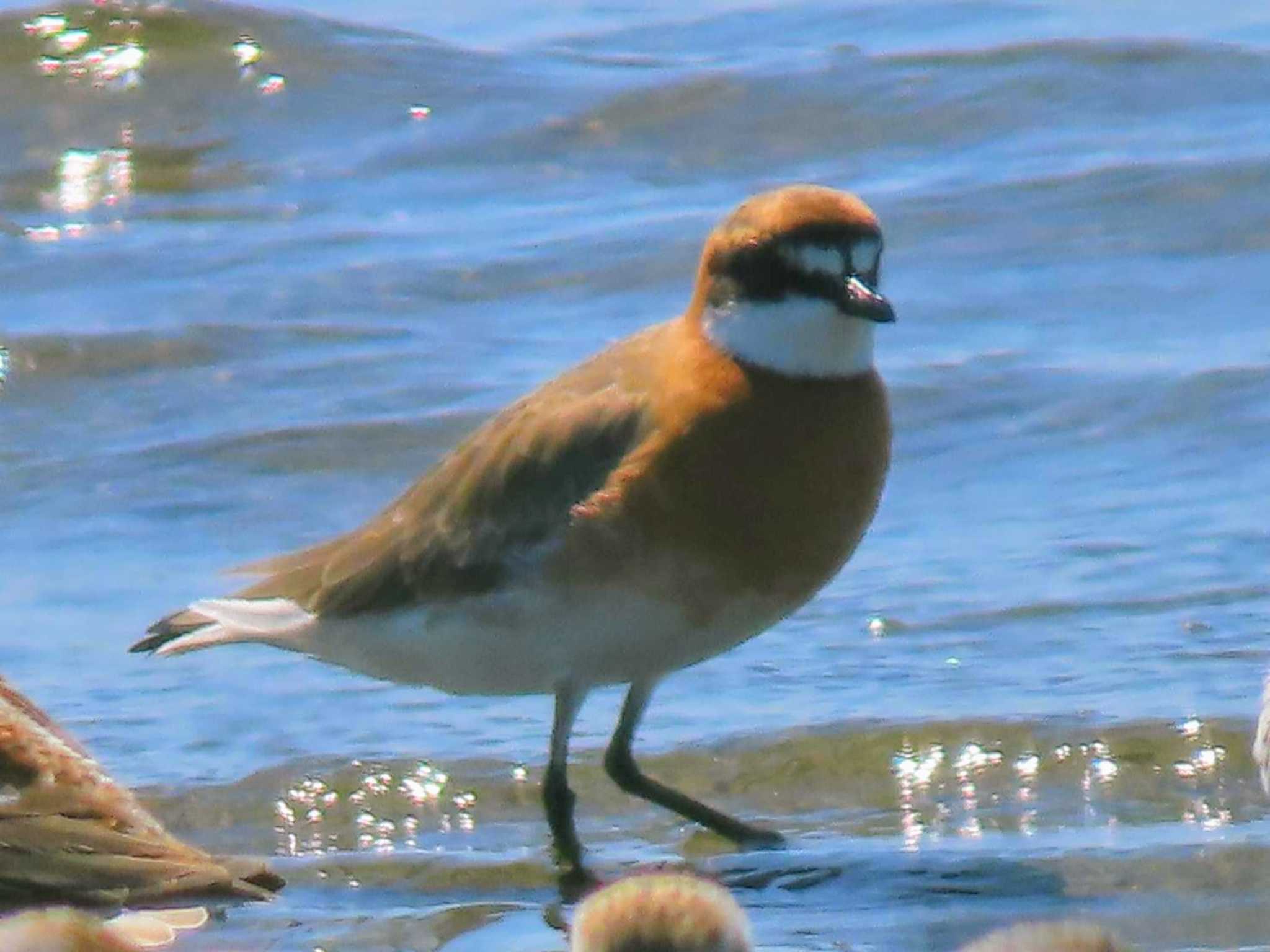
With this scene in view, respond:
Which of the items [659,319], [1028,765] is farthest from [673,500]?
[659,319]

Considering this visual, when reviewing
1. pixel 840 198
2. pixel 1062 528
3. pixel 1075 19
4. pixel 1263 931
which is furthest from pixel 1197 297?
pixel 1263 931

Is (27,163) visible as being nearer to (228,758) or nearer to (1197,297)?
(1197,297)

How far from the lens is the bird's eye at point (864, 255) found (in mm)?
7938

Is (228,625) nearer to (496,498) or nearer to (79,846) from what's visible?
(496,498)

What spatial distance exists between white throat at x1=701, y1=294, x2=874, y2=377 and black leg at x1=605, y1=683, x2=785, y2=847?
3.08ft

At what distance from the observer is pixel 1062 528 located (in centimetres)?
1069

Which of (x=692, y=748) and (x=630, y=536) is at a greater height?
(x=630, y=536)

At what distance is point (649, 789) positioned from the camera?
8.38 metres

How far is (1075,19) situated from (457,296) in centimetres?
500

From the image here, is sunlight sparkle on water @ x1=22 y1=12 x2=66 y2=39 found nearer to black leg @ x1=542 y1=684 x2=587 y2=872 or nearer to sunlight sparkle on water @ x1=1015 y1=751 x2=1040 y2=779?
black leg @ x1=542 y1=684 x2=587 y2=872

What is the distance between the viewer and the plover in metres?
7.95

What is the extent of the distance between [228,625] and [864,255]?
6.92 ft

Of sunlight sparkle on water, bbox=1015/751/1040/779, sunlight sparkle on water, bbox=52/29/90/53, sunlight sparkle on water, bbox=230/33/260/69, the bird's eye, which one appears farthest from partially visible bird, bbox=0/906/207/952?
sunlight sparkle on water, bbox=52/29/90/53

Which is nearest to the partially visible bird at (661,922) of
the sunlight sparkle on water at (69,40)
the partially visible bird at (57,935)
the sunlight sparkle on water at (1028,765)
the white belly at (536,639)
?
the partially visible bird at (57,935)
